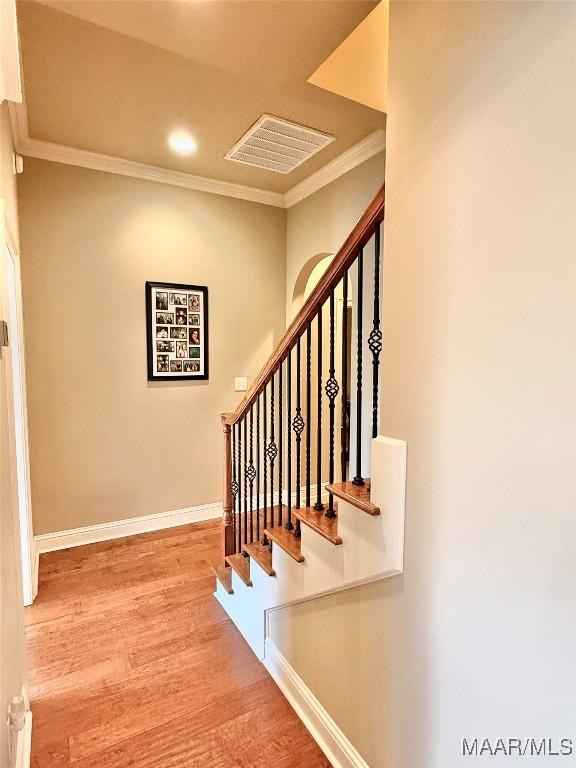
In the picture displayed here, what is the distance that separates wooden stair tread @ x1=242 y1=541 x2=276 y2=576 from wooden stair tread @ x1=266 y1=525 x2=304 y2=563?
0.15 m

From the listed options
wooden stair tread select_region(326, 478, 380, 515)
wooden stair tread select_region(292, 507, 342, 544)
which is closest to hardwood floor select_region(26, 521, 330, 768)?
wooden stair tread select_region(292, 507, 342, 544)

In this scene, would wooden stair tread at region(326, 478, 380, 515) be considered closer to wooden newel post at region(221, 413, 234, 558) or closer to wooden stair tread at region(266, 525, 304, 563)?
wooden stair tread at region(266, 525, 304, 563)

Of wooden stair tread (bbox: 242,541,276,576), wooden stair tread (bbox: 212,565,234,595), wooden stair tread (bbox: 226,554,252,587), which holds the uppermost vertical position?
wooden stair tread (bbox: 242,541,276,576)

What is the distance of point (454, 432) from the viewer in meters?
1.02

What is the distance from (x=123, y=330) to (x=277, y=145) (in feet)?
5.61

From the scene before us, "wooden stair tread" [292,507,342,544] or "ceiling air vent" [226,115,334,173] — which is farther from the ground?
"ceiling air vent" [226,115,334,173]

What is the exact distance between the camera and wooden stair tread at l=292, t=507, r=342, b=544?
1415mm

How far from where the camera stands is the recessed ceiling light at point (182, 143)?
2.59 metres

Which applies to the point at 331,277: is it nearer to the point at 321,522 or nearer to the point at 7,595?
the point at 321,522

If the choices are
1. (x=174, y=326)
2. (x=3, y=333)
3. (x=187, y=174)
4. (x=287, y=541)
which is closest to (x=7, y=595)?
(x=3, y=333)

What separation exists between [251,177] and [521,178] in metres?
2.76

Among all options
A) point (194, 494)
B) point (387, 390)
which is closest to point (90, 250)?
point (194, 494)

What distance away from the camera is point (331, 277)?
5.00 feet

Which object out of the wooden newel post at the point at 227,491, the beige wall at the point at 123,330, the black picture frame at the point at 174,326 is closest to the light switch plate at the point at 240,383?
the beige wall at the point at 123,330
